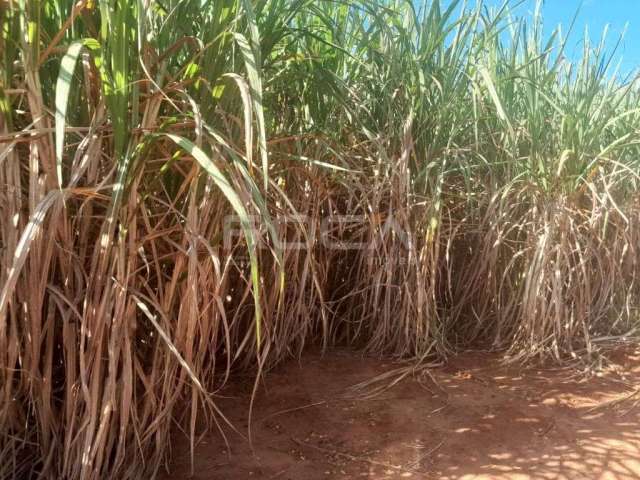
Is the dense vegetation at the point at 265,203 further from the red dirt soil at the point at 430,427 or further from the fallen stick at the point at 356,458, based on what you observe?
the fallen stick at the point at 356,458

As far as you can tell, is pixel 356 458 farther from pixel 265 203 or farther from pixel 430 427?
pixel 265 203

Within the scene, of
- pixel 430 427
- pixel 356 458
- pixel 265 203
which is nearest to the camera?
pixel 265 203

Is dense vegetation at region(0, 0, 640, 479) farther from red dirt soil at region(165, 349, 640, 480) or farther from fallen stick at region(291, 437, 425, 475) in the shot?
fallen stick at region(291, 437, 425, 475)

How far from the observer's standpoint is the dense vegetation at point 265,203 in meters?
0.89

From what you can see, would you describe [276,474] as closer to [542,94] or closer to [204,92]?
[204,92]

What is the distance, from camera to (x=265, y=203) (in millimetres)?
931

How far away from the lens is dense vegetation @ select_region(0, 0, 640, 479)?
0.89 meters

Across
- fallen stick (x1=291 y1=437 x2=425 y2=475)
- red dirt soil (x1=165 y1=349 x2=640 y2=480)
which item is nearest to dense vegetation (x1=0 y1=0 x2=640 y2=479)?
red dirt soil (x1=165 y1=349 x2=640 y2=480)

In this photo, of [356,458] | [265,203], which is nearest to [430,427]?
[356,458]

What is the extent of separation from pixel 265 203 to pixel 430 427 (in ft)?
2.21

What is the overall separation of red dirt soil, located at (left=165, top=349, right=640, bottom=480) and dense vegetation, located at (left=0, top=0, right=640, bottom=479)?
9cm

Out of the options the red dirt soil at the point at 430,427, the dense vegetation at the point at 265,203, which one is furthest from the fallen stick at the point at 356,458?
the dense vegetation at the point at 265,203

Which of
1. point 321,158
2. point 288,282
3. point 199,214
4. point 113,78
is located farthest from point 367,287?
point 113,78

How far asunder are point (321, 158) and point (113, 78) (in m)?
0.70
